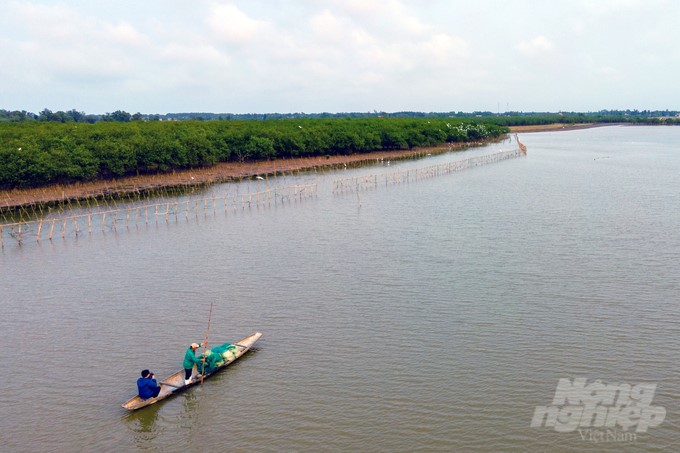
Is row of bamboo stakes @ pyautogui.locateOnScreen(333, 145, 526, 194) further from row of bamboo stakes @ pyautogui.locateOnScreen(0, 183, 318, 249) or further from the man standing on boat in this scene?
the man standing on boat

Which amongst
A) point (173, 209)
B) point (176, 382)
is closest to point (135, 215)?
point (173, 209)

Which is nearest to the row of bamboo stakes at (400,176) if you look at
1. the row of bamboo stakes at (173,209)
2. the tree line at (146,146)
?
the row of bamboo stakes at (173,209)

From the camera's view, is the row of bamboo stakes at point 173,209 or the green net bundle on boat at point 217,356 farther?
the row of bamboo stakes at point 173,209

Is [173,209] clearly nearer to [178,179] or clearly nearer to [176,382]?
[178,179]

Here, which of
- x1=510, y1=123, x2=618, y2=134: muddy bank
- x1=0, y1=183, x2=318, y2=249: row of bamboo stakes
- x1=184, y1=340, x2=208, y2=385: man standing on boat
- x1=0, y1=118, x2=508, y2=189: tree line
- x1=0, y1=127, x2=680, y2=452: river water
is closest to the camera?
x1=0, y1=127, x2=680, y2=452: river water

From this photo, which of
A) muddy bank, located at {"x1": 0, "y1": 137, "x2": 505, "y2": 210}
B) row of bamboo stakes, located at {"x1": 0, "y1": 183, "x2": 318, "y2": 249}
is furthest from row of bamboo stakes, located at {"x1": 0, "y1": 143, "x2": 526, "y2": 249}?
muddy bank, located at {"x1": 0, "y1": 137, "x2": 505, "y2": 210}

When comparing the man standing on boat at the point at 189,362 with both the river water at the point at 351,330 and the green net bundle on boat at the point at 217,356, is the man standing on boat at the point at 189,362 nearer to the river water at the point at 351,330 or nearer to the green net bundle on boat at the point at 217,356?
the green net bundle on boat at the point at 217,356
